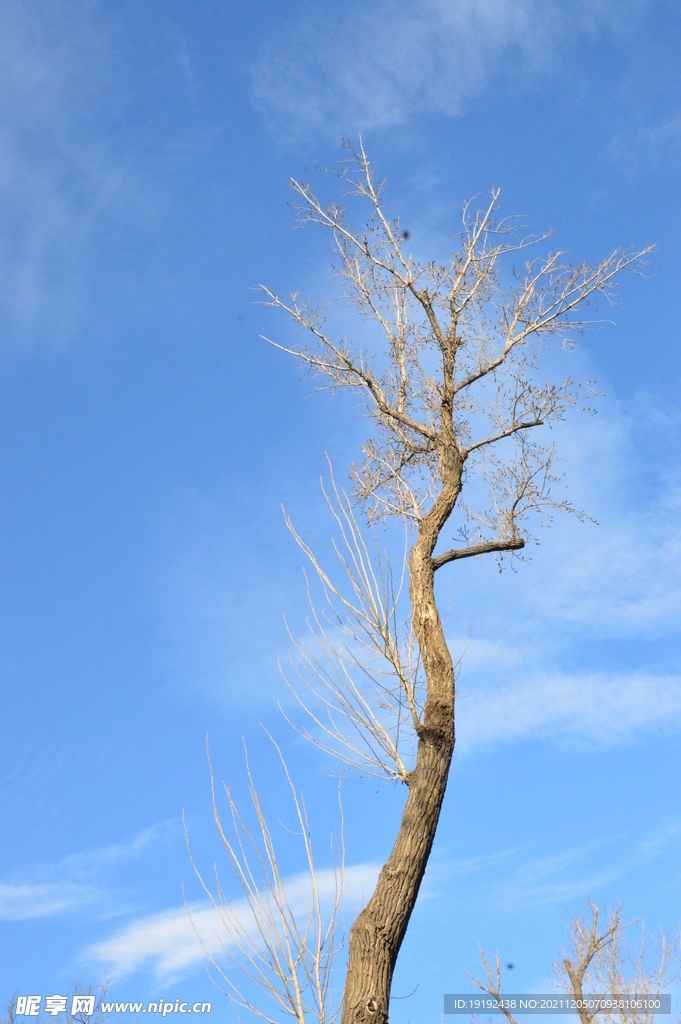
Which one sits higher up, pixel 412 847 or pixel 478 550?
pixel 478 550

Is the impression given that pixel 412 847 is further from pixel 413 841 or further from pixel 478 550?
pixel 478 550

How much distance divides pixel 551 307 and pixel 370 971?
4.66 metres

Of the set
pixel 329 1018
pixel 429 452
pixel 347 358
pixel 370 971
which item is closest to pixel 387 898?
pixel 370 971

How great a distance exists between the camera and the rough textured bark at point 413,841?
356 centimetres

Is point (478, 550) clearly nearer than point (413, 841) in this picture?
No

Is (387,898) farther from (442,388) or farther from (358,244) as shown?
(358,244)

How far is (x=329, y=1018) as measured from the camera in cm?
362

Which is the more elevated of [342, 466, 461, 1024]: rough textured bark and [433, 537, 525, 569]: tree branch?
[433, 537, 525, 569]: tree branch

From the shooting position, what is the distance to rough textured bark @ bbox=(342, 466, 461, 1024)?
3.56 meters

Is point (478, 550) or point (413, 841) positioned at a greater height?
point (478, 550)

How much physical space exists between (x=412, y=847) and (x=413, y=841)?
1.1 inches

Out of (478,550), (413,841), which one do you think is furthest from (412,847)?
(478,550)

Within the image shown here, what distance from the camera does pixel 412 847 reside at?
3896 millimetres

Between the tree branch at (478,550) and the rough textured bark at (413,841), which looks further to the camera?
the tree branch at (478,550)
